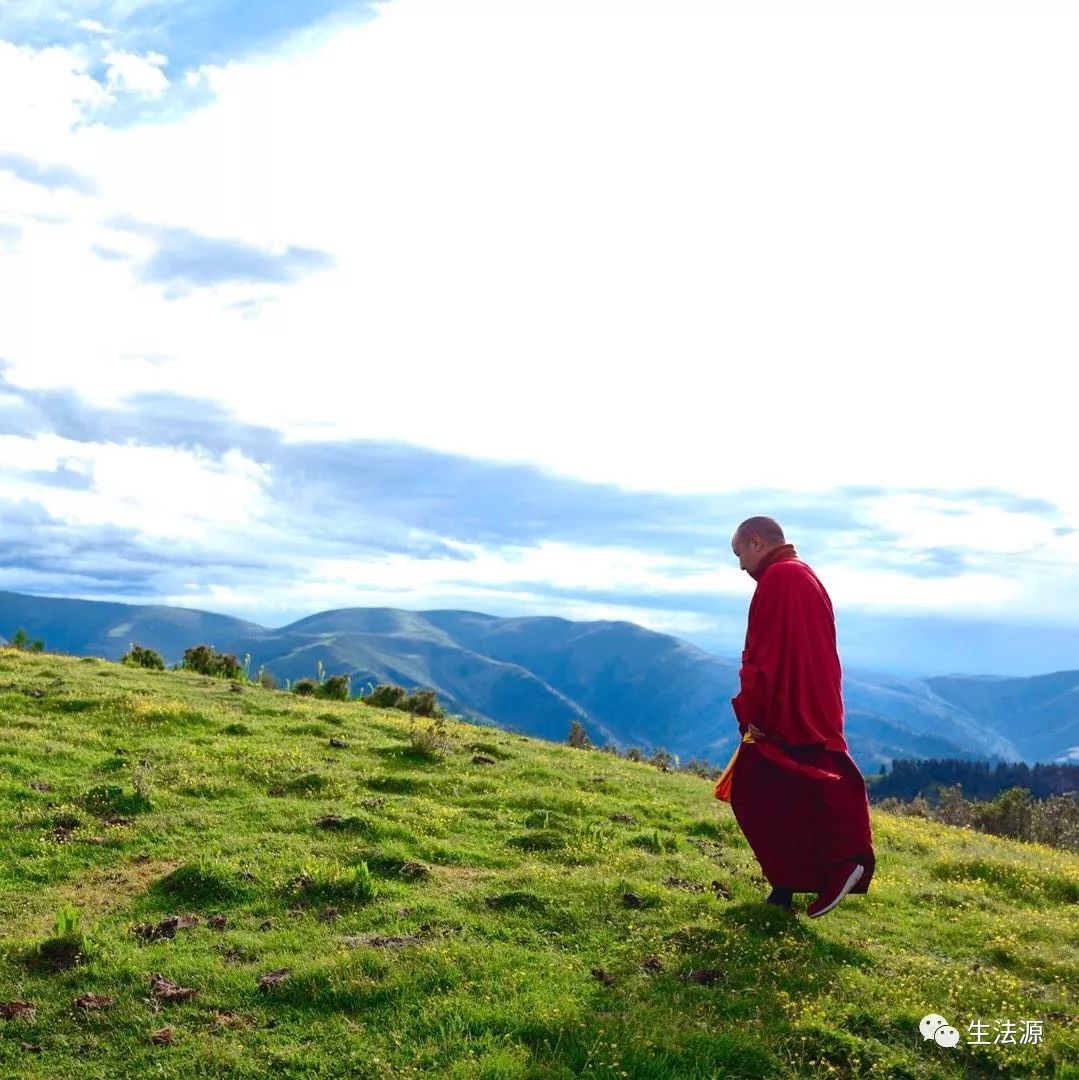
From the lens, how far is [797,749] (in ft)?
40.6

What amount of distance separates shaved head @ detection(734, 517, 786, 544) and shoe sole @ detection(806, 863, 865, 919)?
4606mm

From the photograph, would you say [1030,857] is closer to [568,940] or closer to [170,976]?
[568,940]

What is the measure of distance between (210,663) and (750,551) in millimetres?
30220

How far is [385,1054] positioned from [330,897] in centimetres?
414

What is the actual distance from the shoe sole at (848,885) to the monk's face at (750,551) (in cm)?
430

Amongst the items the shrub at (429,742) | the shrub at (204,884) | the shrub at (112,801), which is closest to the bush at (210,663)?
the shrub at (429,742)

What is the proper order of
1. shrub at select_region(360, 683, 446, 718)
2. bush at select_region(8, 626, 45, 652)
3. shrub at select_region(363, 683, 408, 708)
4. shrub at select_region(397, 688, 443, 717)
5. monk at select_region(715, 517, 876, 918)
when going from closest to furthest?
monk at select_region(715, 517, 876, 918)
shrub at select_region(397, 688, 443, 717)
shrub at select_region(360, 683, 446, 718)
shrub at select_region(363, 683, 408, 708)
bush at select_region(8, 626, 45, 652)

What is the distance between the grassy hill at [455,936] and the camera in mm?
8586

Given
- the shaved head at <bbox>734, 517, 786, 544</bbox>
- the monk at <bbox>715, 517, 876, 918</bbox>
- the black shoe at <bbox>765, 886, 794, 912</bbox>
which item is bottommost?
the black shoe at <bbox>765, 886, 794, 912</bbox>

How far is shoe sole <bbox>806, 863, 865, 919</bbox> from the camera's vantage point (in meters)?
11.8

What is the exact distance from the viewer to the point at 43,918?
11.4 m

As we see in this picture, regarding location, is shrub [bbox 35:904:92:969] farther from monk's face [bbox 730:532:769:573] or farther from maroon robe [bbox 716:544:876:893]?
monk's face [bbox 730:532:769:573]

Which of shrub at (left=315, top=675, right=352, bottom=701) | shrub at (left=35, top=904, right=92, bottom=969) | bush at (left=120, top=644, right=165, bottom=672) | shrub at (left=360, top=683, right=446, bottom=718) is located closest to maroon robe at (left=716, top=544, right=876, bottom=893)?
shrub at (left=35, top=904, right=92, bottom=969)

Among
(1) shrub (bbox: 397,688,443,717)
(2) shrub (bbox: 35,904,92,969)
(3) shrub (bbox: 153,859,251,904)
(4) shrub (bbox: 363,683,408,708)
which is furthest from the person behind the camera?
(4) shrub (bbox: 363,683,408,708)
